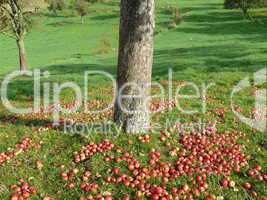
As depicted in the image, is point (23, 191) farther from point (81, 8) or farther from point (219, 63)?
point (81, 8)

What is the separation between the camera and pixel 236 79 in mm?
21453

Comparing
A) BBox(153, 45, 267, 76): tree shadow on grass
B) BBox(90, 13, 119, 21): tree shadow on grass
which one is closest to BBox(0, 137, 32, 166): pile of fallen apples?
BBox(153, 45, 267, 76): tree shadow on grass

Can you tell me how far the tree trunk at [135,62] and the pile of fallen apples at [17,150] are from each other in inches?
93.9

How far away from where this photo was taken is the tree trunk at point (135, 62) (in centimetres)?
1047

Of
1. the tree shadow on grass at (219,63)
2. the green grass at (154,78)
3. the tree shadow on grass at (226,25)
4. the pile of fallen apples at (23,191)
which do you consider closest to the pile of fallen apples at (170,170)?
the green grass at (154,78)

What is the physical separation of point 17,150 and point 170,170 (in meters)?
3.82

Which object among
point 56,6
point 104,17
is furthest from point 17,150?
point 56,6

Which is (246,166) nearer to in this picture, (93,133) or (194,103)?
(93,133)

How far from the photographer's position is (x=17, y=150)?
10477mm

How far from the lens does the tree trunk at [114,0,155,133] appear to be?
412 inches

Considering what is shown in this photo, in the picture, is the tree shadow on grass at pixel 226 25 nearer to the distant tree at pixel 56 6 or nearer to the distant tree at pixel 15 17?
the distant tree at pixel 15 17

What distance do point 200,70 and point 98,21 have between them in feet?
221

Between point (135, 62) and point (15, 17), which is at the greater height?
point (15, 17)

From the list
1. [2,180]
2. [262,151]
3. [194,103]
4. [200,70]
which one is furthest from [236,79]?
[2,180]
